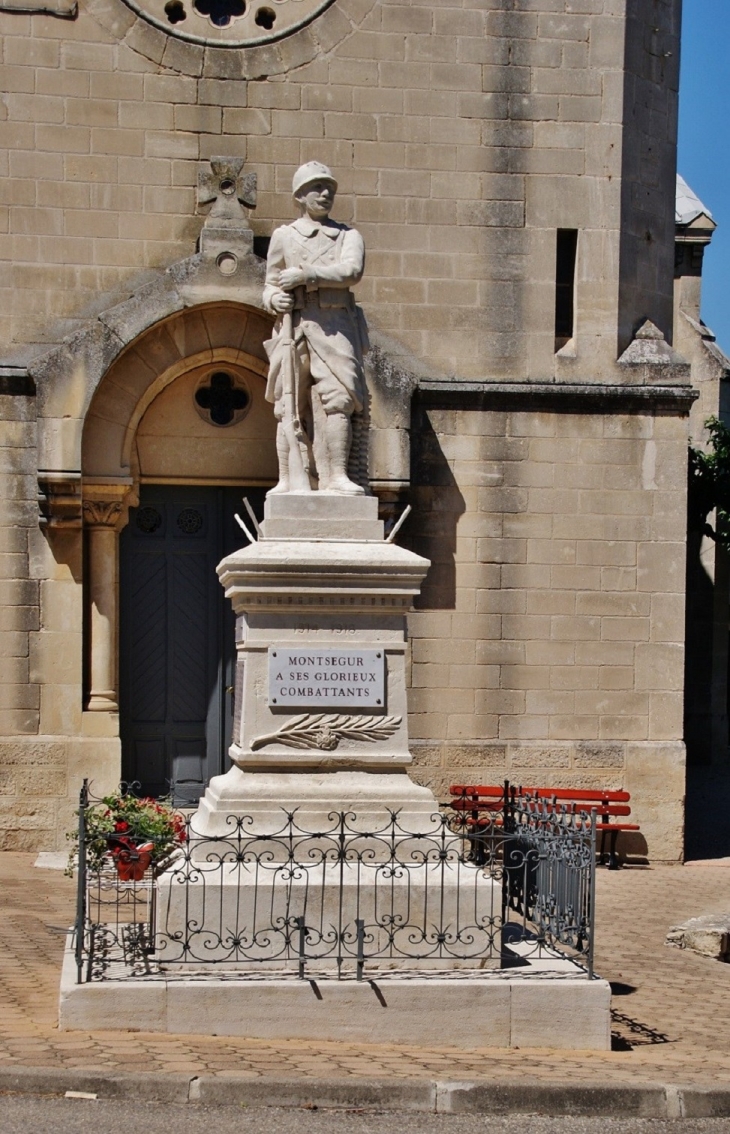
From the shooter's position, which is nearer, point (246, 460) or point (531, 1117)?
point (531, 1117)

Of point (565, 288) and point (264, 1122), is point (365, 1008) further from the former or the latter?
point (565, 288)

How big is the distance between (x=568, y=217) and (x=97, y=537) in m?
5.14

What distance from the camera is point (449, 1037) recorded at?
7.72 metres

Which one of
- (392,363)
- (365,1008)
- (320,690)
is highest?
(392,363)

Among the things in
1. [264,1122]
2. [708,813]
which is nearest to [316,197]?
[264,1122]

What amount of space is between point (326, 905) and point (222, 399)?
8059 millimetres

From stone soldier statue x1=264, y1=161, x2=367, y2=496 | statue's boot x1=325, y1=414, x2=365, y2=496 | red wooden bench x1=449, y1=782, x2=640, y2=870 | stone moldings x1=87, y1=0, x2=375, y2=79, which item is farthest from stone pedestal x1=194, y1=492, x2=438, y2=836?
stone moldings x1=87, y1=0, x2=375, y2=79

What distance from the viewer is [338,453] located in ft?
29.5

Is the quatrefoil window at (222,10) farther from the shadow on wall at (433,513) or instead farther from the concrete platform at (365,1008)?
the concrete platform at (365,1008)

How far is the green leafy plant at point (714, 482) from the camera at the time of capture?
2075 centimetres

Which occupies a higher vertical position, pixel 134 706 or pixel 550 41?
pixel 550 41

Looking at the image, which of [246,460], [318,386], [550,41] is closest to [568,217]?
[550,41]

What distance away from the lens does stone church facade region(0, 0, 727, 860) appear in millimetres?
14586

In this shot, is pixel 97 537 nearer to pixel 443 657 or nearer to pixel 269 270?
pixel 443 657
